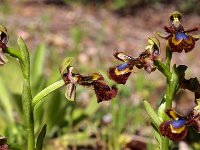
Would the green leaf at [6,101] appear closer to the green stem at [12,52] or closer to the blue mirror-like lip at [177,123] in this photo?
the green stem at [12,52]

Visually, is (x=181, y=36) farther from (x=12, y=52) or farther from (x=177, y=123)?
(x=12, y=52)

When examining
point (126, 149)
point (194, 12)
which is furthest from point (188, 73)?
point (194, 12)

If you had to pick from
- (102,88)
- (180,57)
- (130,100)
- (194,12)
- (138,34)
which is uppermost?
(194,12)

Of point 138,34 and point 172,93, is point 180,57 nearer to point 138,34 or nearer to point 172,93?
point 138,34

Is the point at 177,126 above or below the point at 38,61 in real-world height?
below

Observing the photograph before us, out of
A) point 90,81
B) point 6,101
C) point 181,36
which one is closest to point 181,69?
point 181,36

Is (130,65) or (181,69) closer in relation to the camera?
(130,65)

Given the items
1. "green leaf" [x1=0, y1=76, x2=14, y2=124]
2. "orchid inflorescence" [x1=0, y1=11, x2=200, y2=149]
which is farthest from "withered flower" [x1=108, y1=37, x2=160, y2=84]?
"green leaf" [x1=0, y1=76, x2=14, y2=124]

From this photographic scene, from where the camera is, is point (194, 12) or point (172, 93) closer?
point (172, 93)

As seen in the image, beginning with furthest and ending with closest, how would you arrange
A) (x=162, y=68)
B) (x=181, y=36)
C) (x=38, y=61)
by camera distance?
(x=38, y=61) → (x=162, y=68) → (x=181, y=36)
